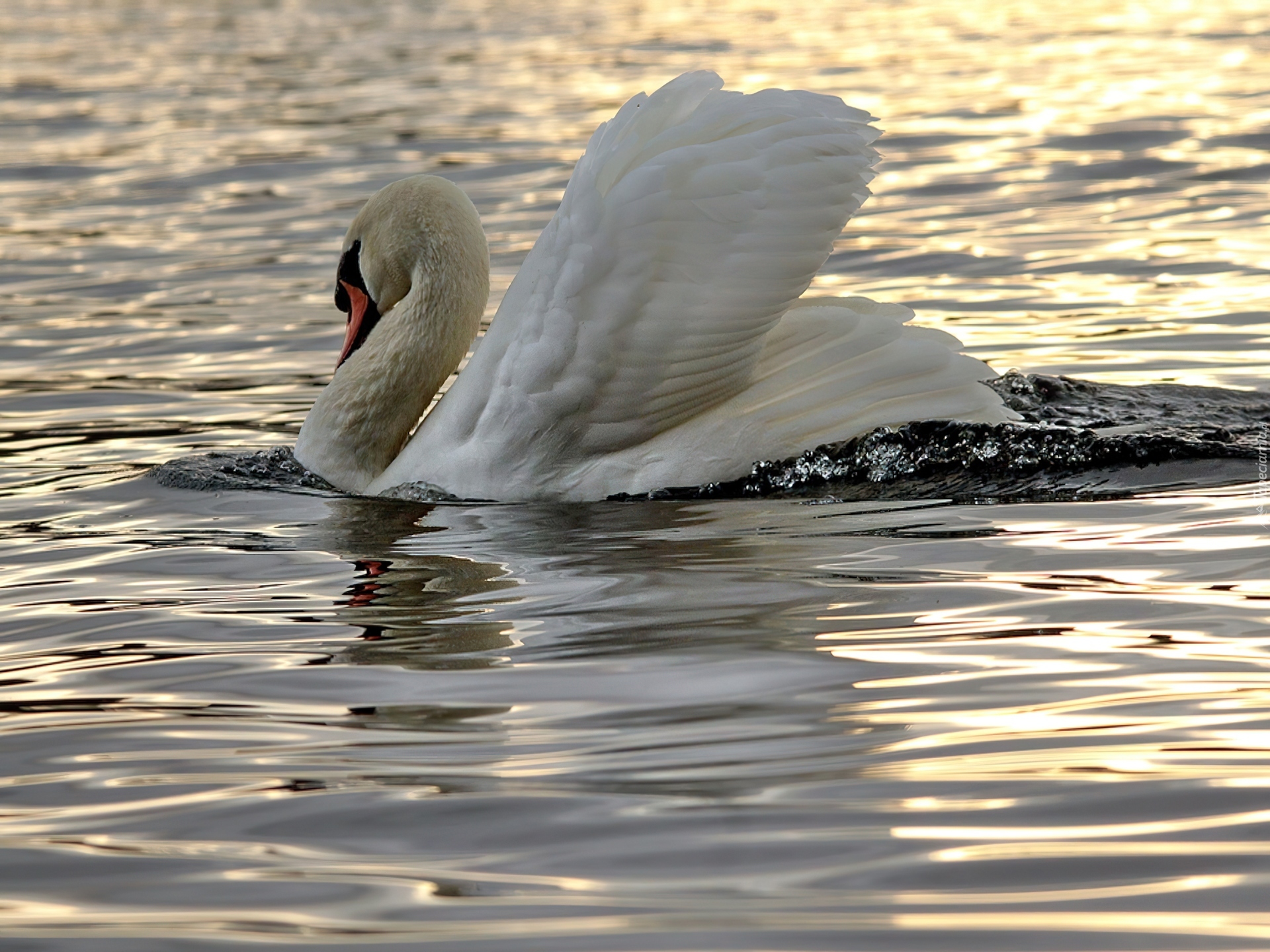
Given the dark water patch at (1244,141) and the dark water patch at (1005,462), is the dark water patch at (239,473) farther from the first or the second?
the dark water patch at (1244,141)

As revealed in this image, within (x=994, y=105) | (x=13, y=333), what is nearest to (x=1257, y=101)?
(x=994, y=105)

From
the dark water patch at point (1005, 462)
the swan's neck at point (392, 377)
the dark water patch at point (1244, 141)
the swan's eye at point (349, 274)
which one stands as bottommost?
the dark water patch at point (1005, 462)

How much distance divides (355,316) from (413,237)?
548 millimetres

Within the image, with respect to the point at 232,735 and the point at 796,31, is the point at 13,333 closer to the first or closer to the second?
the point at 232,735

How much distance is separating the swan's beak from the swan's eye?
0.5 inches

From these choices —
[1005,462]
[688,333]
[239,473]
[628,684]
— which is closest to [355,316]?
[239,473]

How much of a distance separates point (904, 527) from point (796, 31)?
18.5m

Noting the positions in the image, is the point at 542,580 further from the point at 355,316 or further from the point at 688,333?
the point at 355,316

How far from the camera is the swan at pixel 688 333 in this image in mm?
5688

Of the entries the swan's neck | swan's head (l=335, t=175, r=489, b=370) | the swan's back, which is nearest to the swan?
the swan's back

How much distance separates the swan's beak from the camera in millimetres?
7344

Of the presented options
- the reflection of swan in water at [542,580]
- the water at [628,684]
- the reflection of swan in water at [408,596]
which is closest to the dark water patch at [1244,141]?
the water at [628,684]

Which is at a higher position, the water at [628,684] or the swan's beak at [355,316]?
the swan's beak at [355,316]

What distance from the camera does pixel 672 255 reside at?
18.7ft
